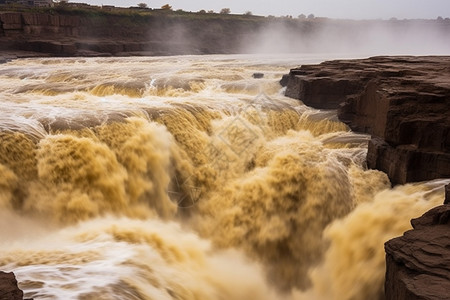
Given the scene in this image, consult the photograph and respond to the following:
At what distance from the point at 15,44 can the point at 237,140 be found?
19.6m

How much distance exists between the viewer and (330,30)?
43.1 m

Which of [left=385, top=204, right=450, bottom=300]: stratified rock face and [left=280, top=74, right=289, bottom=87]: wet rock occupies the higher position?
[left=280, top=74, right=289, bottom=87]: wet rock

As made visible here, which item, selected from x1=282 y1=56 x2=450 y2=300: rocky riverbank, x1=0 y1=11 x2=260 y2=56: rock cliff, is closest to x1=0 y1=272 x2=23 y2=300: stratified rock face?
x1=282 y1=56 x2=450 y2=300: rocky riverbank

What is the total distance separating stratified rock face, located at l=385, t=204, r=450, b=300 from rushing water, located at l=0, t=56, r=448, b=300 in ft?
3.12

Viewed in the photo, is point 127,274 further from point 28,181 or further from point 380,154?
point 380,154

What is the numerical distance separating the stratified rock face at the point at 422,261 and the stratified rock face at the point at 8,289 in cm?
304

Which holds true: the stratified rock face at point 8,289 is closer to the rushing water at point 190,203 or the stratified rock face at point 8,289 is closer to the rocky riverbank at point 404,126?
the rushing water at point 190,203

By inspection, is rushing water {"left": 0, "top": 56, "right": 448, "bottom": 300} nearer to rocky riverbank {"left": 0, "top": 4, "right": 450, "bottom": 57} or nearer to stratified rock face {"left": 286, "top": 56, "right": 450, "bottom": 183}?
stratified rock face {"left": 286, "top": 56, "right": 450, "bottom": 183}

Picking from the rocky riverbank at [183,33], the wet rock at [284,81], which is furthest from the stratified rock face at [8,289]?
the rocky riverbank at [183,33]

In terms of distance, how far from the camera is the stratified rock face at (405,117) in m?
6.62

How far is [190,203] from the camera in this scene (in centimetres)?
783

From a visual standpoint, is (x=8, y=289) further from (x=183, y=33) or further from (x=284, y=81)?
(x=183, y=33)

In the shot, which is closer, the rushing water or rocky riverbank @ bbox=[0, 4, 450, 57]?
the rushing water

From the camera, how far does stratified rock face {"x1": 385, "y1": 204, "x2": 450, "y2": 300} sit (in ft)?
11.9
